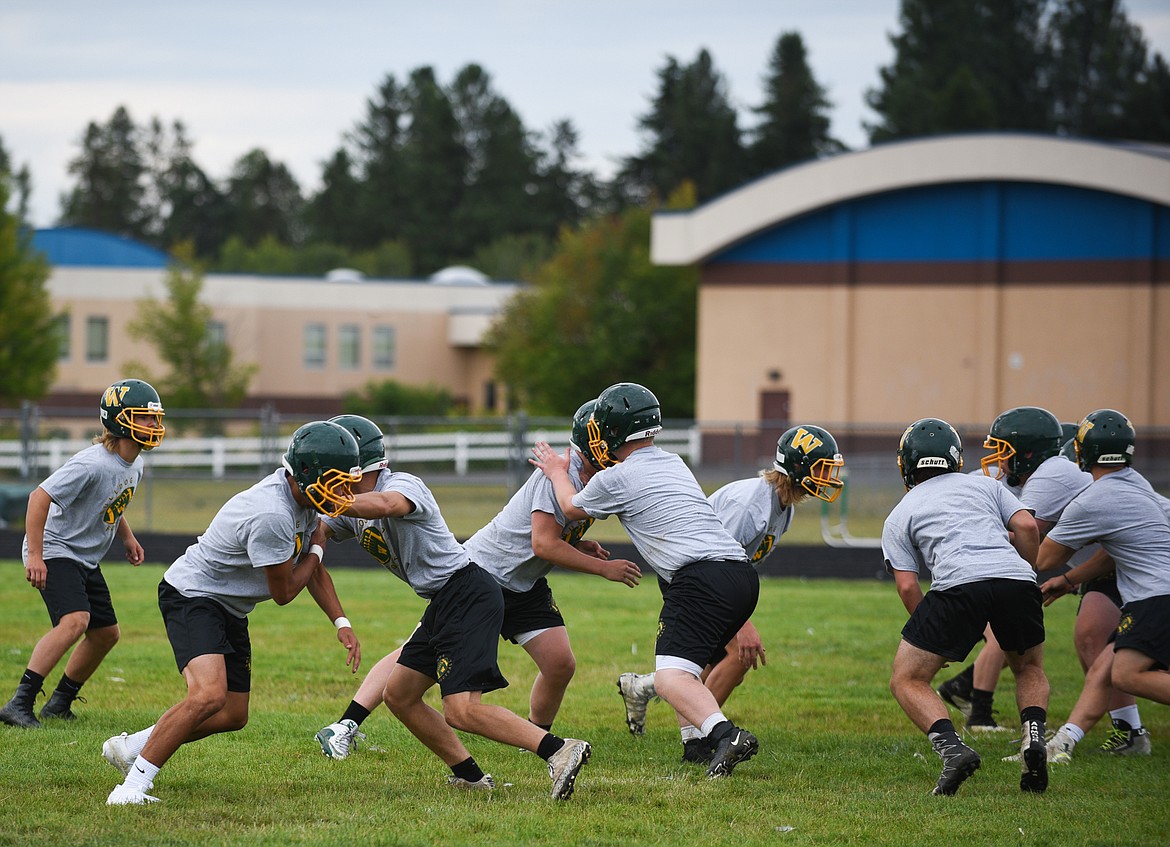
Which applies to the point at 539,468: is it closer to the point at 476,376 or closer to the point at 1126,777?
the point at 1126,777

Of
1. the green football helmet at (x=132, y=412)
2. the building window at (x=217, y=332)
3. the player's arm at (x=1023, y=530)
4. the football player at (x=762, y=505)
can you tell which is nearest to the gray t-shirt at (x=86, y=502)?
the green football helmet at (x=132, y=412)

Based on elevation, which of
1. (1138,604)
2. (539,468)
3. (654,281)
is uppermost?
(654,281)

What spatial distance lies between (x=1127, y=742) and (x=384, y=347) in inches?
1881

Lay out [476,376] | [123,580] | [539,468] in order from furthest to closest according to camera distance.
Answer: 1. [476,376]
2. [123,580]
3. [539,468]

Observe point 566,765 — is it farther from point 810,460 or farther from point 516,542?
point 810,460

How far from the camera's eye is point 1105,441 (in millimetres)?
7605

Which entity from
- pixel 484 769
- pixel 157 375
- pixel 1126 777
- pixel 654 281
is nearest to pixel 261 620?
pixel 484 769

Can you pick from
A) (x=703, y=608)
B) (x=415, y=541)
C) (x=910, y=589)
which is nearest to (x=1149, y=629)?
(x=910, y=589)

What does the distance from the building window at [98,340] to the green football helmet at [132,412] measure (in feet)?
150

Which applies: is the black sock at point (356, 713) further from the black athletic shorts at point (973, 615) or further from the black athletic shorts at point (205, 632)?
the black athletic shorts at point (973, 615)

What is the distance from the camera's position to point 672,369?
45.2 m

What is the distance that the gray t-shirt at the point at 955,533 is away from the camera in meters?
6.74

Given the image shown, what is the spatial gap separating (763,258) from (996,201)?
21.9 feet

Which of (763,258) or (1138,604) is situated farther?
(763,258)
